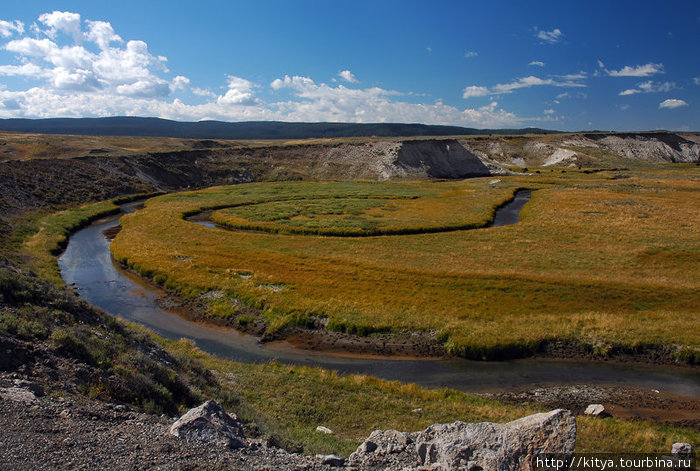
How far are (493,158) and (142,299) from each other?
459 feet

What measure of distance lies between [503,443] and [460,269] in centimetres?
2563

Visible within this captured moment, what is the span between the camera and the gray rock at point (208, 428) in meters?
10.1

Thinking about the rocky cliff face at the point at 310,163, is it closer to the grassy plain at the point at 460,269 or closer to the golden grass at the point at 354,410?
the grassy plain at the point at 460,269

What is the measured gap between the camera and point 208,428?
10422 mm

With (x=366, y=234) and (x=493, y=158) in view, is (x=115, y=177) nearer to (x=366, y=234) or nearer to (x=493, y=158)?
(x=366, y=234)

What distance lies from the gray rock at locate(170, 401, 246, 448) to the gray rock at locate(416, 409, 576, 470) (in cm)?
458

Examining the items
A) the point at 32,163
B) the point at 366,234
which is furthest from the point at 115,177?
the point at 366,234

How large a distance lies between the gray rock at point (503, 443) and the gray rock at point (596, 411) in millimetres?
8725

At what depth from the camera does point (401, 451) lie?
10984 millimetres

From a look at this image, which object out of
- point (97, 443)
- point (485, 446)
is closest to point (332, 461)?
point (485, 446)

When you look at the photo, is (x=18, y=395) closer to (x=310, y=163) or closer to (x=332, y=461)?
(x=332, y=461)

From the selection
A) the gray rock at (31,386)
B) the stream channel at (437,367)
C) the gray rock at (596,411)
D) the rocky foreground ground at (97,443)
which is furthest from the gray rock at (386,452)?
the gray rock at (596,411)

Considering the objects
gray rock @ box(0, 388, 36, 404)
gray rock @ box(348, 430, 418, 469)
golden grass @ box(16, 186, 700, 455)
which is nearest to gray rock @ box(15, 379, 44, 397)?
gray rock @ box(0, 388, 36, 404)

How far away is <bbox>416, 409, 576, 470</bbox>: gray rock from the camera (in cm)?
934
